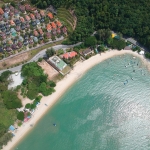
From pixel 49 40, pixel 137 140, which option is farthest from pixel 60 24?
pixel 137 140

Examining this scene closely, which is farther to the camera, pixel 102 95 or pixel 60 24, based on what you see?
pixel 60 24

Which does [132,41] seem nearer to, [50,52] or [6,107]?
[50,52]

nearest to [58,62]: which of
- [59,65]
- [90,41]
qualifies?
[59,65]

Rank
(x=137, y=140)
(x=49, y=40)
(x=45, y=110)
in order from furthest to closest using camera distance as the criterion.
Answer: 1. (x=49, y=40)
2. (x=45, y=110)
3. (x=137, y=140)

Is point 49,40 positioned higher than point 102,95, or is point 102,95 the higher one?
point 49,40

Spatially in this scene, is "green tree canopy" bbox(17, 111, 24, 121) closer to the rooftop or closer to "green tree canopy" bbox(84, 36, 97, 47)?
the rooftop

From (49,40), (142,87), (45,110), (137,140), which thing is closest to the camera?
(137,140)

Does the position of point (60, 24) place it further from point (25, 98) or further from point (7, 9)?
point (25, 98)
